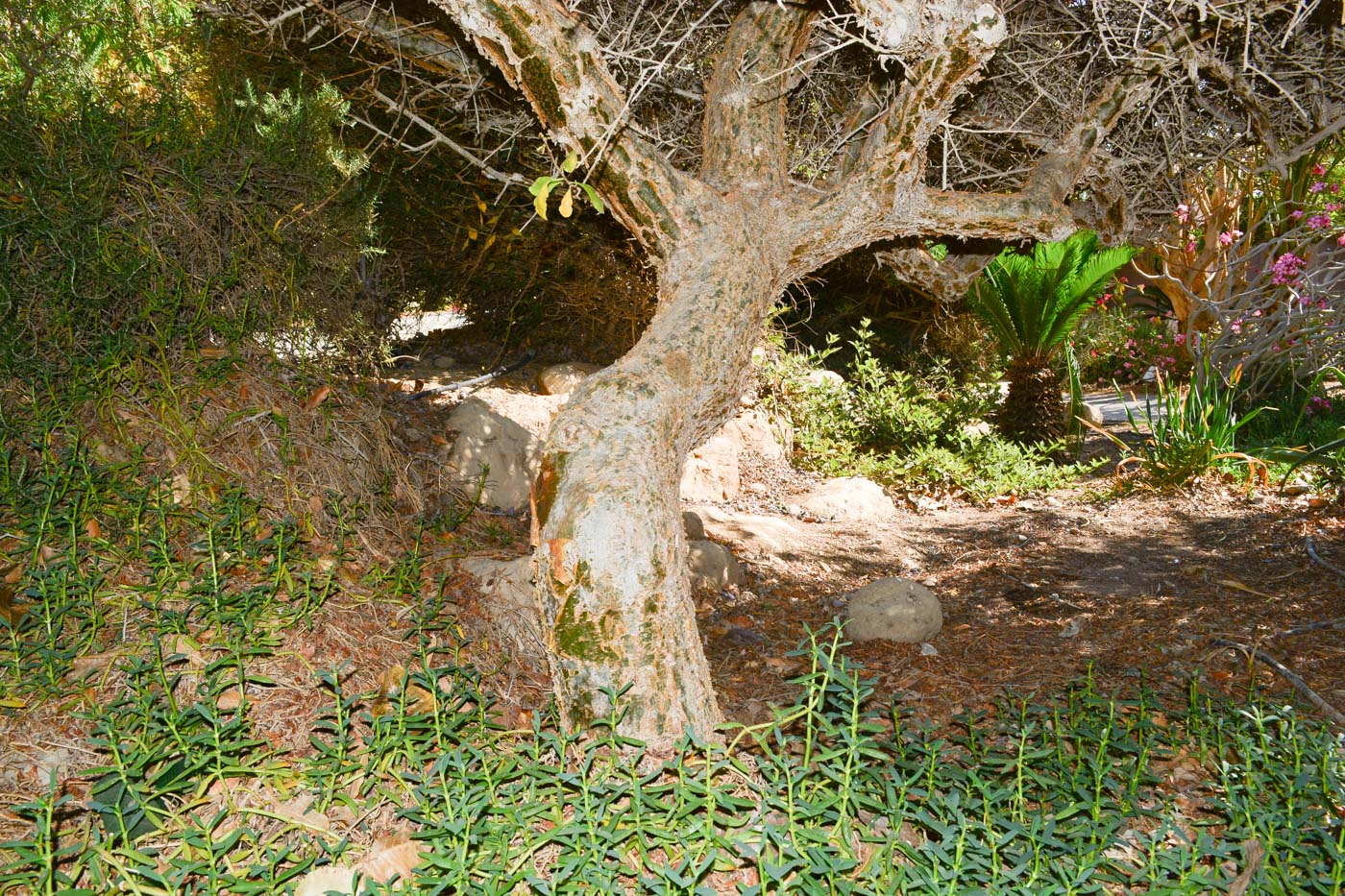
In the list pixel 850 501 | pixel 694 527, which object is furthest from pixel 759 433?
pixel 694 527

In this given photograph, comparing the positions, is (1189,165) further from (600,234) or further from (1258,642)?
(600,234)

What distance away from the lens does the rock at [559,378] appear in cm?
627

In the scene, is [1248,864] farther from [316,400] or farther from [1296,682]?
[316,400]

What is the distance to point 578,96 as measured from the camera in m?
3.18

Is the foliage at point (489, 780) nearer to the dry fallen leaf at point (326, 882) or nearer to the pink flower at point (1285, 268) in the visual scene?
the dry fallen leaf at point (326, 882)

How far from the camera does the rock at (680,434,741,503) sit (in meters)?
6.34

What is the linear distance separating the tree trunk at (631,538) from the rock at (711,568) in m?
1.39

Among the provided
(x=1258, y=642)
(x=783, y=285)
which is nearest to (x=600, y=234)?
(x=783, y=285)

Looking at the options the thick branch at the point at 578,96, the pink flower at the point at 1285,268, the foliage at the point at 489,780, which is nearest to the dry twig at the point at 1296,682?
the foliage at the point at 489,780

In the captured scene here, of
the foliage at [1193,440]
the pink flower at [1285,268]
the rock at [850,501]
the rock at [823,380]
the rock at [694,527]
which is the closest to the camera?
the rock at [694,527]

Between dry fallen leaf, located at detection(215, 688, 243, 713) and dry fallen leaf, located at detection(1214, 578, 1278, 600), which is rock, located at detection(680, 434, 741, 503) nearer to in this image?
dry fallen leaf, located at detection(1214, 578, 1278, 600)

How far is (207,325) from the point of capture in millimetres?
3662

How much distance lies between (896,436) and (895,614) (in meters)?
3.94

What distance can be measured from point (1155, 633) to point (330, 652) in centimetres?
339
